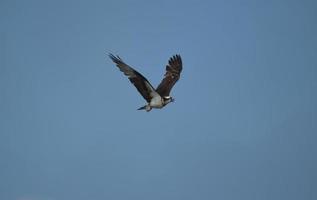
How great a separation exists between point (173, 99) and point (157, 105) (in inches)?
39.5

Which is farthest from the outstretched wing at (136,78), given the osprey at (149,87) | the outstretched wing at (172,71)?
the outstretched wing at (172,71)

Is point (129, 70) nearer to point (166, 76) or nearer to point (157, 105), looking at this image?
point (157, 105)

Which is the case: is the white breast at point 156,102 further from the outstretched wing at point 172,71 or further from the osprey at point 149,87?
the outstretched wing at point 172,71

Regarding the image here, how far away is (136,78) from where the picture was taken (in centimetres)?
1958

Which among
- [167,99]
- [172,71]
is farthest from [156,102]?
[172,71]

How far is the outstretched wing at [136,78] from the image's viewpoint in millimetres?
19375

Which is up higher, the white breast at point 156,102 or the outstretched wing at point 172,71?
the outstretched wing at point 172,71

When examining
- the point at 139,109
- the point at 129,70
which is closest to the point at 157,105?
the point at 139,109

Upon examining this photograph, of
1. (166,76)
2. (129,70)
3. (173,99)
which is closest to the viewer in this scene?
(129,70)

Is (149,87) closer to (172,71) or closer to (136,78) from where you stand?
(136,78)

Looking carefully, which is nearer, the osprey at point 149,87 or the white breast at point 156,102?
the osprey at point 149,87

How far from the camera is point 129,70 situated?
1948 cm

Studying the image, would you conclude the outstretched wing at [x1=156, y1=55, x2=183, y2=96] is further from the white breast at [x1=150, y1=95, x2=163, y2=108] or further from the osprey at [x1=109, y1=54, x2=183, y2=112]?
the white breast at [x1=150, y1=95, x2=163, y2=108]

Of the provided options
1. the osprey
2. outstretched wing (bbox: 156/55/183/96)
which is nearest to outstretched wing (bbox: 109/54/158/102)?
the osprey
